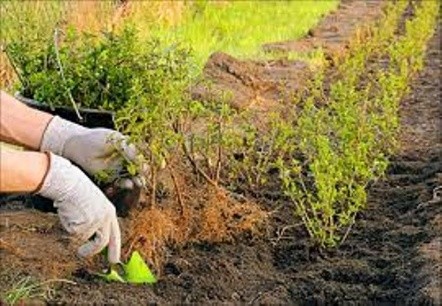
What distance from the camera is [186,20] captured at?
9.91 metres

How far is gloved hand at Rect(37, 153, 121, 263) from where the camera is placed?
327cm

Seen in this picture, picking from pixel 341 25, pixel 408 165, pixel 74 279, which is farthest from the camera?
pixel 341 25

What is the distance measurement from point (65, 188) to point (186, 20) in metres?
6.76

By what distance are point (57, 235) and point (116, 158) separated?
14.8 inches

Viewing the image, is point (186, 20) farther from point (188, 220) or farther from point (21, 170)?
point (21, 170)

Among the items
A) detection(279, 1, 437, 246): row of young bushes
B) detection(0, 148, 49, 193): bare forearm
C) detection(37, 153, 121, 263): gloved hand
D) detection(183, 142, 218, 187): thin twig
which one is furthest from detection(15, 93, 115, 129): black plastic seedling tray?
detection(0, 148, 49, 193): bare forearm

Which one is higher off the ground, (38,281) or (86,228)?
(86,228)

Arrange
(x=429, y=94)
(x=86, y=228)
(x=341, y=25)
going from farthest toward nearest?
(x=341, y=25)
(x=429, y=94)
(x=86, y=228)

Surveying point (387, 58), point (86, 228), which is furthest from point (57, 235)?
point (387, 58)

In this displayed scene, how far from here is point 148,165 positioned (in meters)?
3.92

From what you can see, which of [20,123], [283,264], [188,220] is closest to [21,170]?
[20,123]

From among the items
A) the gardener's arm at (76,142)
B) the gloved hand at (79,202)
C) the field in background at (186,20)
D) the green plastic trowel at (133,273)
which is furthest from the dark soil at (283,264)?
the field in background at (186,20)

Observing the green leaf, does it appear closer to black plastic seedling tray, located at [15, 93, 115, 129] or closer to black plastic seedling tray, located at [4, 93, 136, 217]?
black plastic seedling tray, located at [4, 93, 136, 217]

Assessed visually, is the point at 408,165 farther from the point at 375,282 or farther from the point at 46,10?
the point at 46,10
